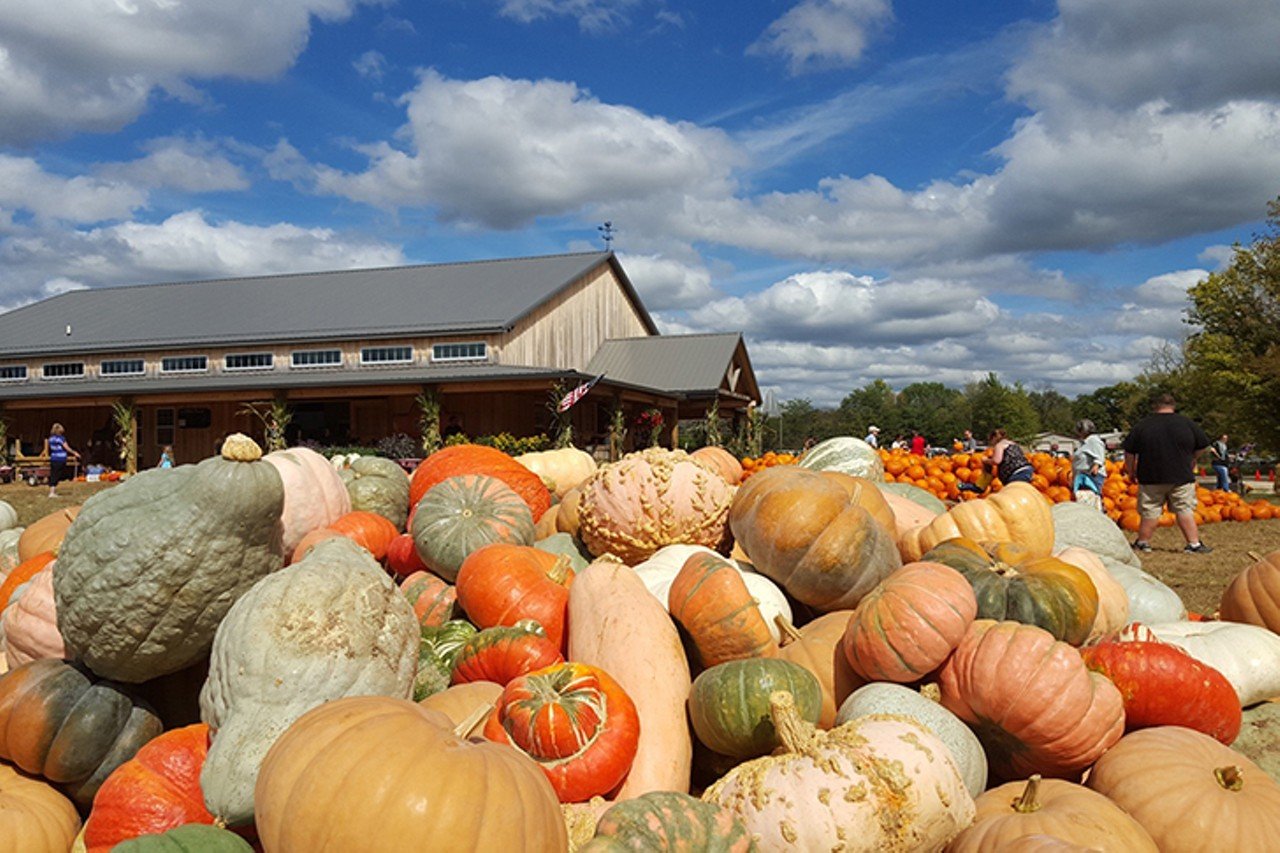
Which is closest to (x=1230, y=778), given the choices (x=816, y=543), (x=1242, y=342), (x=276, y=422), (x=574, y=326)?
(x=816, y=543)

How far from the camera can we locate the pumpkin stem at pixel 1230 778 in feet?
8.54

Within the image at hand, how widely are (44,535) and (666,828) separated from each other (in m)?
5.04

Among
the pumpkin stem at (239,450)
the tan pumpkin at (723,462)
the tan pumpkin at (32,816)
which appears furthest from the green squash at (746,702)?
the tan pumpkin at (723,462)

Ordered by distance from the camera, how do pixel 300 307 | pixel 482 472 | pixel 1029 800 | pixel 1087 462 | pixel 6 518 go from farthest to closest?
pixel 300 307 < pixel 1087 462 < pixel 6 518 < pixel 482 472 < pixel 1029 800

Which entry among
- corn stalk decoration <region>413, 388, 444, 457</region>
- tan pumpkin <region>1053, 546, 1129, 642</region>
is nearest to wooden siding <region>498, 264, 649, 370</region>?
corn stalk decoration <region>413, 388, 444, 457</region>

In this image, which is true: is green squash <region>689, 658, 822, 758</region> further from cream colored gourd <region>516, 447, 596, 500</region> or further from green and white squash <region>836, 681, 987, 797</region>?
cream colored gourd <region>516, 447, 596, 500</region>

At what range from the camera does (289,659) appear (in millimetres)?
2650

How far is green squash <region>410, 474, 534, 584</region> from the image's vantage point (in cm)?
440

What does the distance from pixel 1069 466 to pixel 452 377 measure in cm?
1401

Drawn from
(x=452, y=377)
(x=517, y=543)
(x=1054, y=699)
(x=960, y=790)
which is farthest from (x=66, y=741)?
(x=452, y=377)

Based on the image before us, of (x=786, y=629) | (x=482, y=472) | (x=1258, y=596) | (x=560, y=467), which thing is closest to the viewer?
(x=786, y=629)

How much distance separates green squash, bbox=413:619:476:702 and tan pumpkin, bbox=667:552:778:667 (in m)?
0.94

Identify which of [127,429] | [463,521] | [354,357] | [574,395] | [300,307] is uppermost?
[300,307]

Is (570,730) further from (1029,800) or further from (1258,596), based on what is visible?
(1258,596)
